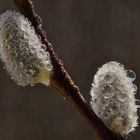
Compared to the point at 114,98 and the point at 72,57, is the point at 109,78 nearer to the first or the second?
the point at 114,98

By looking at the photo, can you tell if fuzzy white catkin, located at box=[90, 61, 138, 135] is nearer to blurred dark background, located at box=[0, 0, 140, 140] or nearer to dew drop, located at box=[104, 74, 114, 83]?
dew drop, located at box=[104, 74, 114, 83]

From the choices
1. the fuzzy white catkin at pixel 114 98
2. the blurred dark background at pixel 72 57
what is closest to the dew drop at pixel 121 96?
the fuzzy white catkin at pixel 114 98

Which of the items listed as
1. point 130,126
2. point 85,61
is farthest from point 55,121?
point 130,126

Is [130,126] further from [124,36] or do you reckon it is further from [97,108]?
[124,36]

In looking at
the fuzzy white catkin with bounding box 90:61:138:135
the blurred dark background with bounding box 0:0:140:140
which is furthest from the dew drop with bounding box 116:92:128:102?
the blurred dark background with bounding box 0:0:140:140

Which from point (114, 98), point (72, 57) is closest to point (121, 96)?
point (114, 98)

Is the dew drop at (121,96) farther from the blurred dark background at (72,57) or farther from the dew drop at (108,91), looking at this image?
the blurred dark background at (72,57)
